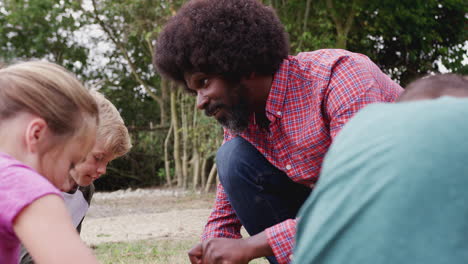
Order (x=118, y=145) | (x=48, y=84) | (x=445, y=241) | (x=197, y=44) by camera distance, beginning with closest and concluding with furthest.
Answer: (x=445, y=241) < (x=48, y=84) < (x=197, y=44) < (x=118, y=145)

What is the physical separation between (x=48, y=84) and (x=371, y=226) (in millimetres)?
943

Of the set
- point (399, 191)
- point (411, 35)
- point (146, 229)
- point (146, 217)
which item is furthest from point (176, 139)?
point (399, 191)

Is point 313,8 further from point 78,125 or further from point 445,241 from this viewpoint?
point 445,241

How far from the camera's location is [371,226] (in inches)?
37.9

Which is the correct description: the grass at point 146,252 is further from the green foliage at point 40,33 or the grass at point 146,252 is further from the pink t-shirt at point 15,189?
the green foliage at point 40,33

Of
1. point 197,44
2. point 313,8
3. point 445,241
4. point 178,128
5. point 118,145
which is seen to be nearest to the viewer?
point 445,241

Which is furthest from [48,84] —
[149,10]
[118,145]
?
[149,10]

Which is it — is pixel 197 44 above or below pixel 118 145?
above

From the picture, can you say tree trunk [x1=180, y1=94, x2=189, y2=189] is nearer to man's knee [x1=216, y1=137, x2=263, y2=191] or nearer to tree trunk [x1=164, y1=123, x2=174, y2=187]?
tree trunk [x1=164, y1=123, x2=174, y2=187]

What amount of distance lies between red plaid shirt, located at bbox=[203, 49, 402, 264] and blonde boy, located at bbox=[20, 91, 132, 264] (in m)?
0.66

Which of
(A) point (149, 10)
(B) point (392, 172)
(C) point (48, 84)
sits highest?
(B) point (392, 172)

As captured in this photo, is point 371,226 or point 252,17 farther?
point 252,17

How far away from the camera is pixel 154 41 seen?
10750 millimetres

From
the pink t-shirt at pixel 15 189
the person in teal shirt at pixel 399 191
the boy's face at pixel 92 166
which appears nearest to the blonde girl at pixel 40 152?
the pink t-shirt at pixel 15 189
